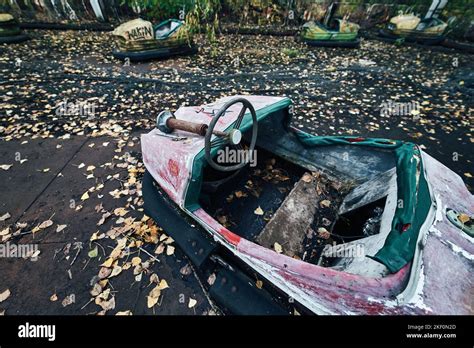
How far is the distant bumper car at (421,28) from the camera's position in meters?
9.38

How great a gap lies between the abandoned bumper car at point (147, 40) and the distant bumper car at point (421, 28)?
952cm

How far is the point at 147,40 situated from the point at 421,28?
1137 centimetres

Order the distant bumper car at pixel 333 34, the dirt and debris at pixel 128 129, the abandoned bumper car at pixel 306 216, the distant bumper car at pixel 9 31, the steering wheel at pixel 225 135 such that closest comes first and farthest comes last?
the abandoned bumper car at pixel 306 216 < the steering wheel at pixel 225 135 < the dirt and debris at pixel 128 129 < the distant bumper car at pixel 9 31 < the distant bumper car at pixel 333 34

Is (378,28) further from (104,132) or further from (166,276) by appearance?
(166,276)

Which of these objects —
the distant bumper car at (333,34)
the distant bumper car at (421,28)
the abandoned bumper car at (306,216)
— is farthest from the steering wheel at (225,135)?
the distant bumper car at (421,28)

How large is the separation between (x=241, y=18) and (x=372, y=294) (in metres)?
13.9

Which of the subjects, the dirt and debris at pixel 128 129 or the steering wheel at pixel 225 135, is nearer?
the steering wheel at pixel 225 135

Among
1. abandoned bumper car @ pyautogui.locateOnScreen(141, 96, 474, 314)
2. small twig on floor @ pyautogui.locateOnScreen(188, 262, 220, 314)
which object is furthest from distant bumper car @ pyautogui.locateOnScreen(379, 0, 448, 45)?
small twig on floor @ pyautogui.locateOnScreen(188, 262, 220, 314)

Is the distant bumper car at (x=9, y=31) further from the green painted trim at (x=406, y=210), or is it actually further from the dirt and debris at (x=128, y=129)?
the green painted trim at (x=406, y=210)

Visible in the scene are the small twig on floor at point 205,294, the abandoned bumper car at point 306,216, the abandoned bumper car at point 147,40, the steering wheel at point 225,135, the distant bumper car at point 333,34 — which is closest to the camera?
the abandoned bumper car at point 306,216

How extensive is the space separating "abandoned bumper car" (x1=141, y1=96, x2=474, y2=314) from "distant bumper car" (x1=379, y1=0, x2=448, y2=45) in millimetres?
11106

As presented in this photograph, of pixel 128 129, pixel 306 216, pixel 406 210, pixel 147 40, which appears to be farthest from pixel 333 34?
pixel 406 210

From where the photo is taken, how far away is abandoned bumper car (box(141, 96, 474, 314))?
1.40 meters
